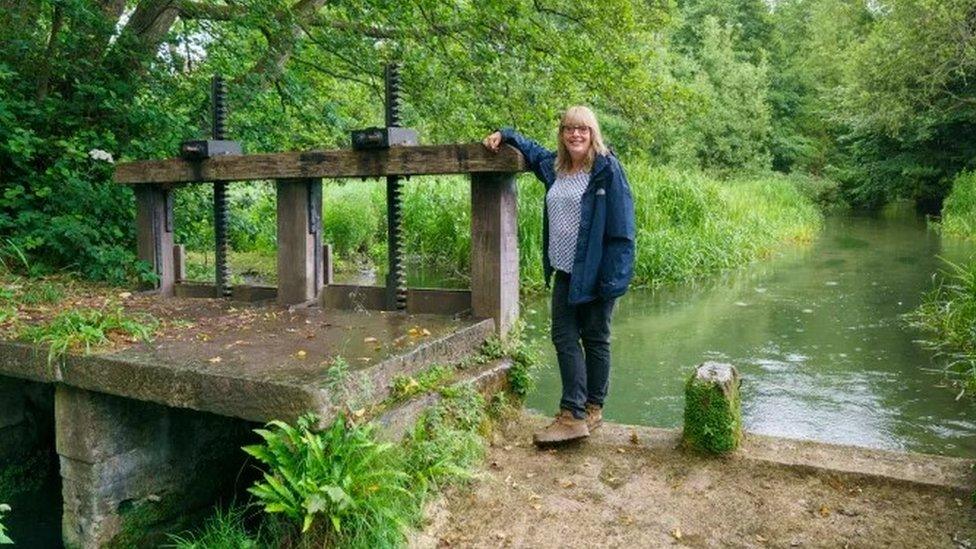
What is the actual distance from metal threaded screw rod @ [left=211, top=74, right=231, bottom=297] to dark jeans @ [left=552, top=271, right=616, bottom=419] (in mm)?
2675

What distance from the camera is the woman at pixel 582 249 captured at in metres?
3.96

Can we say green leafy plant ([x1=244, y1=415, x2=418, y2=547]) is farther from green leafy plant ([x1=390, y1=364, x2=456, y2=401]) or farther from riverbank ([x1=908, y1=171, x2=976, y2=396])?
riverbank ([x1=908, y1=171, x2=976, y2=396])

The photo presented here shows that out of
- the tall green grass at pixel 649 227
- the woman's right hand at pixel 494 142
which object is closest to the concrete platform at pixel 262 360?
the woman's right hand at pixel 494 142

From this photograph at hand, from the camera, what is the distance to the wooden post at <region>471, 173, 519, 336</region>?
179 inches

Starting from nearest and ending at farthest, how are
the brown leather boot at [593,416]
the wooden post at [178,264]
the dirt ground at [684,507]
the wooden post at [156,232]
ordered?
1. the dirt ground at [684,507]
2. the brown leather boot at [593,416]
3. the wooden post at [156,232]
4. the wooden post at [178,264]

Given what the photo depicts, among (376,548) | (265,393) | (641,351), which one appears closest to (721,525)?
(376,548)

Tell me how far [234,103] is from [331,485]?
5557 millimetres

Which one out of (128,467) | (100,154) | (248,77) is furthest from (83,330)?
(248,77)

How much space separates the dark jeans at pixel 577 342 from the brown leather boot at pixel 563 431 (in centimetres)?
5

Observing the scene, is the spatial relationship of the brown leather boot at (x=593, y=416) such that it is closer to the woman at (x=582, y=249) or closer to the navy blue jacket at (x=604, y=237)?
the woman at (x=582, y=249)

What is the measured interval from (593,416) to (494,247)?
42.4 inches

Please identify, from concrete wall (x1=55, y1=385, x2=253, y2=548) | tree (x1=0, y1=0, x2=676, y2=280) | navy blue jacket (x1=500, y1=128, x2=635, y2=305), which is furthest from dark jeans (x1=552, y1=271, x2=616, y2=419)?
tree (x1=0, y1=0, x2=676, y2=280)

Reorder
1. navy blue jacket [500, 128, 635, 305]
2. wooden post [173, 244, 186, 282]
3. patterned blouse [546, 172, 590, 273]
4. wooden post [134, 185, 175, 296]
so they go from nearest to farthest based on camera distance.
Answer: navy blue jacket [500, 128, 635, 305], patterned blouse [546, 172, 590, 273], wooden post [134, 185, 175, 296], wooden post [173, 244, 186, 282]

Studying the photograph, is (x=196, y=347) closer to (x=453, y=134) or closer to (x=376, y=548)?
(x=376, y=548)
